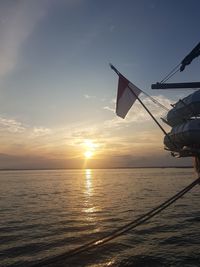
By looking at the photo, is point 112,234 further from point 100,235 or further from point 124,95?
point 100,235

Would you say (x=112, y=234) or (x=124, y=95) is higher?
(x=124, y=95)

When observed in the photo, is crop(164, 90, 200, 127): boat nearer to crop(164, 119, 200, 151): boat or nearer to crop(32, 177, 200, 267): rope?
crop(164, 119, 200, 151): boat

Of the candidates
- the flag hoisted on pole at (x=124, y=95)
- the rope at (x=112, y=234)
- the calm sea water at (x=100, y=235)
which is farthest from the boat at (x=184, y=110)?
the calm sea water at (x=100, y=235)

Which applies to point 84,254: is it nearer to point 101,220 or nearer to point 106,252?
point 106,252

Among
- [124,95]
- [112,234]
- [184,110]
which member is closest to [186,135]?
[184,110]

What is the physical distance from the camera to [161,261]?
18219 millimetres

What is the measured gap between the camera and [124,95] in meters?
19.7

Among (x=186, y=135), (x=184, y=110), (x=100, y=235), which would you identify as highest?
(x=184, y=110)

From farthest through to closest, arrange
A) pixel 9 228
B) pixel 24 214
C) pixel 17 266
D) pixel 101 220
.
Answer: pixel 24 214, pixel 101 220, pixel 9 228, pixel 17 266

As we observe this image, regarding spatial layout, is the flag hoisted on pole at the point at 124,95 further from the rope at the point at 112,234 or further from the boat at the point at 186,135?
the rope at the point at 112,234

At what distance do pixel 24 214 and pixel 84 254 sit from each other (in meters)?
18.1

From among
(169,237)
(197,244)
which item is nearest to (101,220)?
(169,237)

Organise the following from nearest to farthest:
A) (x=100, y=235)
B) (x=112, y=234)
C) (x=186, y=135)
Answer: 1. (x=112, y=234)
2. (x=186, y=135)
3. (x=100, y=235)

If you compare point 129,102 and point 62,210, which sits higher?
point 129,102
